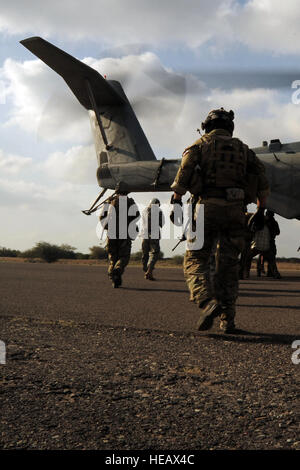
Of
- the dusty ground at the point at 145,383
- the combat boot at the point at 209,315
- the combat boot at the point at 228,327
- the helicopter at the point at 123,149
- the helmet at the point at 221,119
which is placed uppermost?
the helicopter at the point at 123,149

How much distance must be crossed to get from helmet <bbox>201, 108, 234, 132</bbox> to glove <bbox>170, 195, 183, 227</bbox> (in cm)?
79

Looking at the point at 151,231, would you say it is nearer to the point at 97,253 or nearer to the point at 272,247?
the point at 272,247

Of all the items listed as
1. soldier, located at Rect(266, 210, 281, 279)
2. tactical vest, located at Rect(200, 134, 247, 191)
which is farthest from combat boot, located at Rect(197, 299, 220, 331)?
soldier, located at Rect(266, 210, 281, 279)

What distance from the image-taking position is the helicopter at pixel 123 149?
12125 mm

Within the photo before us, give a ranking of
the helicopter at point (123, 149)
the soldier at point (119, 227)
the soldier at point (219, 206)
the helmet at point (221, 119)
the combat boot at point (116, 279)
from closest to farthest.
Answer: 1. the soldier at point (219, 206)
2. the helmet at point (221, 119)
3. the combat boot at point (116, 279)
4. the soldier at point (119, 227)
5. the helicopter at point (123, 149)

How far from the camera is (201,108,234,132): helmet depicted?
4.51 metres

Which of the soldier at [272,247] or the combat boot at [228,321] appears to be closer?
the combat boot at [228,321]

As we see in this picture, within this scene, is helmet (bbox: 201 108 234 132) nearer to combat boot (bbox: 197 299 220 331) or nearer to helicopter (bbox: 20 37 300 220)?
combat boot (bbox: 197 299 220 331)

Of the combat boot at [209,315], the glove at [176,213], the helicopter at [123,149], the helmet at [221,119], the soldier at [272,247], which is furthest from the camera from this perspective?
the soldier at [272,247]

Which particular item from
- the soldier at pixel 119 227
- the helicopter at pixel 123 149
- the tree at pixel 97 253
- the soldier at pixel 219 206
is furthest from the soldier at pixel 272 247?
the tree at pixel 97 253

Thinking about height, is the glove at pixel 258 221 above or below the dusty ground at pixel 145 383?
above

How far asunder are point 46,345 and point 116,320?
137 centimetres

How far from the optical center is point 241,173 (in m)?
4.38

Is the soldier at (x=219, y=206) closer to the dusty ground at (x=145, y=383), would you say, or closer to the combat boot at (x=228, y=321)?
the combat boot at (x=228, y=321)
